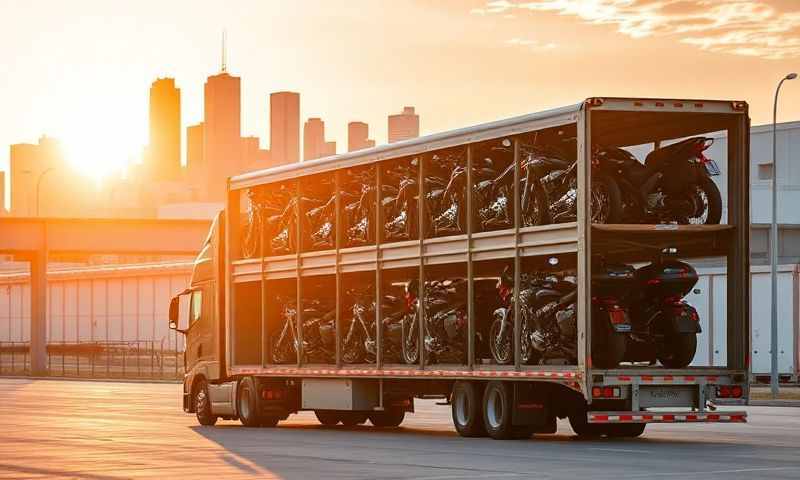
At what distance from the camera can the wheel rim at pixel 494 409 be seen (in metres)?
23.1

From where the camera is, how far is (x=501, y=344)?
23.1 meters

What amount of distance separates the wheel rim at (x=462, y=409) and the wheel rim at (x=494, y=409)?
633 millimetres

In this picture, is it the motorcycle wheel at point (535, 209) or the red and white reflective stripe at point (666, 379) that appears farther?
the motorcycle wheel at point (535, 209)

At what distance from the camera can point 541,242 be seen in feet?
72.8

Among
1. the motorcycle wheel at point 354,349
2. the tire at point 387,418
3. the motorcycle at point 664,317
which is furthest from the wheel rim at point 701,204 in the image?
the tire at point 387,418

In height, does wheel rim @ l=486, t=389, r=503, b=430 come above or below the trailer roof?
below

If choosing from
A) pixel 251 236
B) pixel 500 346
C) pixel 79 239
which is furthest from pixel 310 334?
pixel 79 239

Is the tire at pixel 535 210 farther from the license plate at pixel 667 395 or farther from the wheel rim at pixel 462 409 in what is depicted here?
the wheel rim at pixel 462 409

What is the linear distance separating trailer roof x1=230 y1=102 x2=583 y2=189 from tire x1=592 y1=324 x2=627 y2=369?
9.17ft

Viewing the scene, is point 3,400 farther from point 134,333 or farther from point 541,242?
point 134,333

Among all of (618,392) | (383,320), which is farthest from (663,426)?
(618,392)

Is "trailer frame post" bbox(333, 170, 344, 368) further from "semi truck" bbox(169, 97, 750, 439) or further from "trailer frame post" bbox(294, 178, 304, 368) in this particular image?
"trailer frame post" bbox(294, 178, 304, 368)

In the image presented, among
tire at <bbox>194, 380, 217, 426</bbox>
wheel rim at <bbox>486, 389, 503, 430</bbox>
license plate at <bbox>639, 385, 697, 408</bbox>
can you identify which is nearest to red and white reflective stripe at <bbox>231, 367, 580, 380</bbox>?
wheel rim at <bbox>486, 389, 503, 430</bbox>

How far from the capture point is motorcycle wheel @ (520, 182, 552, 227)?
2238 cm
